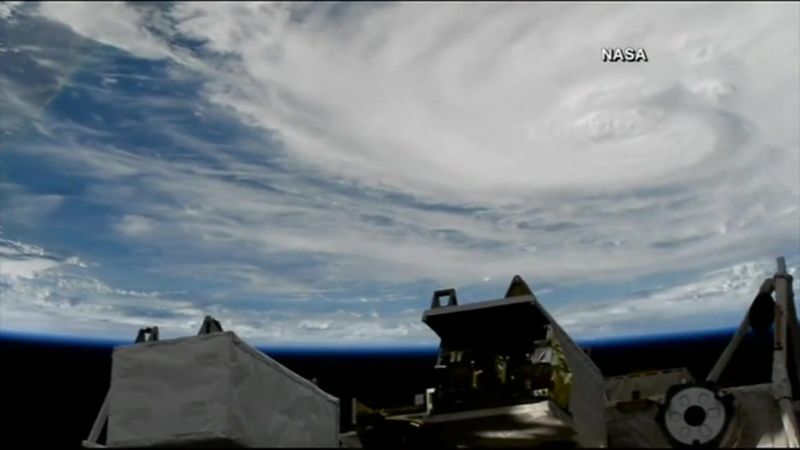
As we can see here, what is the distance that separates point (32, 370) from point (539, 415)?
6078 centimetres

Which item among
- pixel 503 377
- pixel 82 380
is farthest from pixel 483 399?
pixel 82 380

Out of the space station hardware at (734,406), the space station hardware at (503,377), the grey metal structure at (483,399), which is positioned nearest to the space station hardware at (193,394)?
the grey metal structure at (483,399)

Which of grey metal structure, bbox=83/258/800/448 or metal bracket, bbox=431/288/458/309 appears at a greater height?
metal bracket, bbox=431/288/458/309

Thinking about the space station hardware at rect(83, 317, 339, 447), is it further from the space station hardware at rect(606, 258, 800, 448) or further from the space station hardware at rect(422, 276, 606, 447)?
Result: the space station hardware at rect(606, 258, 800, 448)

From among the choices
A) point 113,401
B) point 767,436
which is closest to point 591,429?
point 767,436

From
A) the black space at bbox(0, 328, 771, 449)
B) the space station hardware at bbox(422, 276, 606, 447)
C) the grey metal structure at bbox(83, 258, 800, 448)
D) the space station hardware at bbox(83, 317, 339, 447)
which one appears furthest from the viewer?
the black space at bbox(0, 328, 771, 449)

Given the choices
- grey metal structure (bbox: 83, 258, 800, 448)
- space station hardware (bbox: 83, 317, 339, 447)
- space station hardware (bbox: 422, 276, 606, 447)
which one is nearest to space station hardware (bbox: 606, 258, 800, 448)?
grey metal structure (bbox: 83, 258, 800, 448)

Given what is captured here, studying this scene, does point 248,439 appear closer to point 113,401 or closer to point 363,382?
point 113,401

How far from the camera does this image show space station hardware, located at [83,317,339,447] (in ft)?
49.2

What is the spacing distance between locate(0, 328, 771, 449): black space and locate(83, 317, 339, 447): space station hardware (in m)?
20.7

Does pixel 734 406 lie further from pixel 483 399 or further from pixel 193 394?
pixel 193 394

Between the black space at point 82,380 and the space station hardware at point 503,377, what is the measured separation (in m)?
14.7

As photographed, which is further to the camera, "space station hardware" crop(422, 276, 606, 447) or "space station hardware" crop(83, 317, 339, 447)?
"space station hardware" crop(422, 276, 606, 447)

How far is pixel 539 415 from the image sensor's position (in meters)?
18.1
